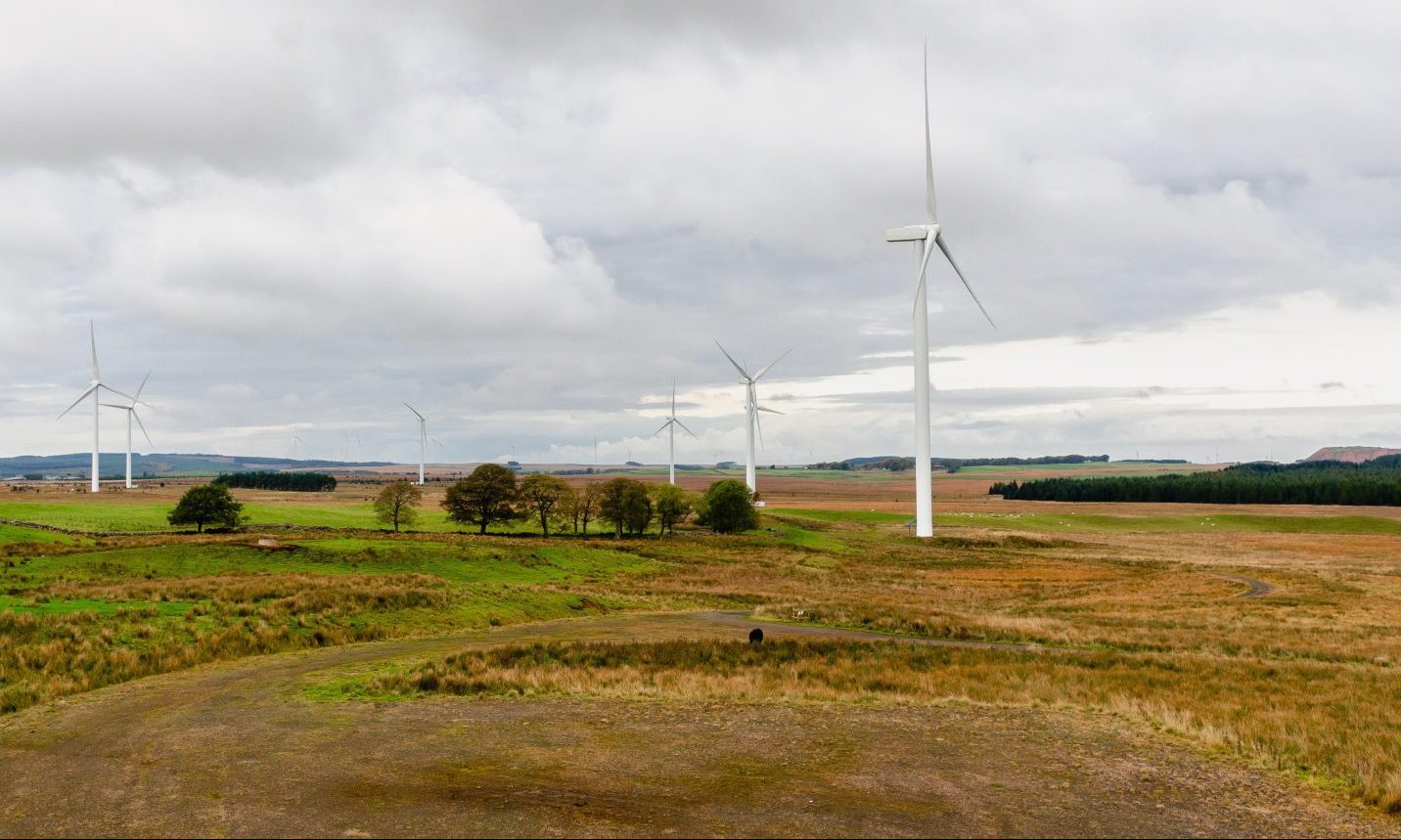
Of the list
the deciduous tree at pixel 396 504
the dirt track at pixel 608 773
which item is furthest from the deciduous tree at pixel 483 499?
the dirt track at pixel 608 773

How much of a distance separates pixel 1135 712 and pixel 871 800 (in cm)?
1071

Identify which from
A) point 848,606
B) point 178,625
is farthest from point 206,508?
point 848,606

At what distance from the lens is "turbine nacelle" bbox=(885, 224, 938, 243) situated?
297 feet

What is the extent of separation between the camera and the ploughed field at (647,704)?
14.0 m

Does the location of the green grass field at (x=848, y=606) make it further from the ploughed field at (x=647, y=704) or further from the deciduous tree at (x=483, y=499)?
the deciduous tree at (x=483, y=499)

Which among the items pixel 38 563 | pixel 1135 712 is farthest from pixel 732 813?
pixel 38 563

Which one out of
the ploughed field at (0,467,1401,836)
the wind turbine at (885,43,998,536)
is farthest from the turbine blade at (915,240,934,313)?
the ploughed field at (0,467,1401,836)

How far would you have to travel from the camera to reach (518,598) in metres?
45.5

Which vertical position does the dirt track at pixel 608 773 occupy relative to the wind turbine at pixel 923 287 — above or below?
below

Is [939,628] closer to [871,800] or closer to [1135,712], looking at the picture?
[1135,712]

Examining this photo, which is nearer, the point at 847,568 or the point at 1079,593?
the point at 1079,593

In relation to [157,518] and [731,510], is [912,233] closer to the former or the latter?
[731,510]

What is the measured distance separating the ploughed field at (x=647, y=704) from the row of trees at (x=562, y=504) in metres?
37.6

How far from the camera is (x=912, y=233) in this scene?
93.1 m
